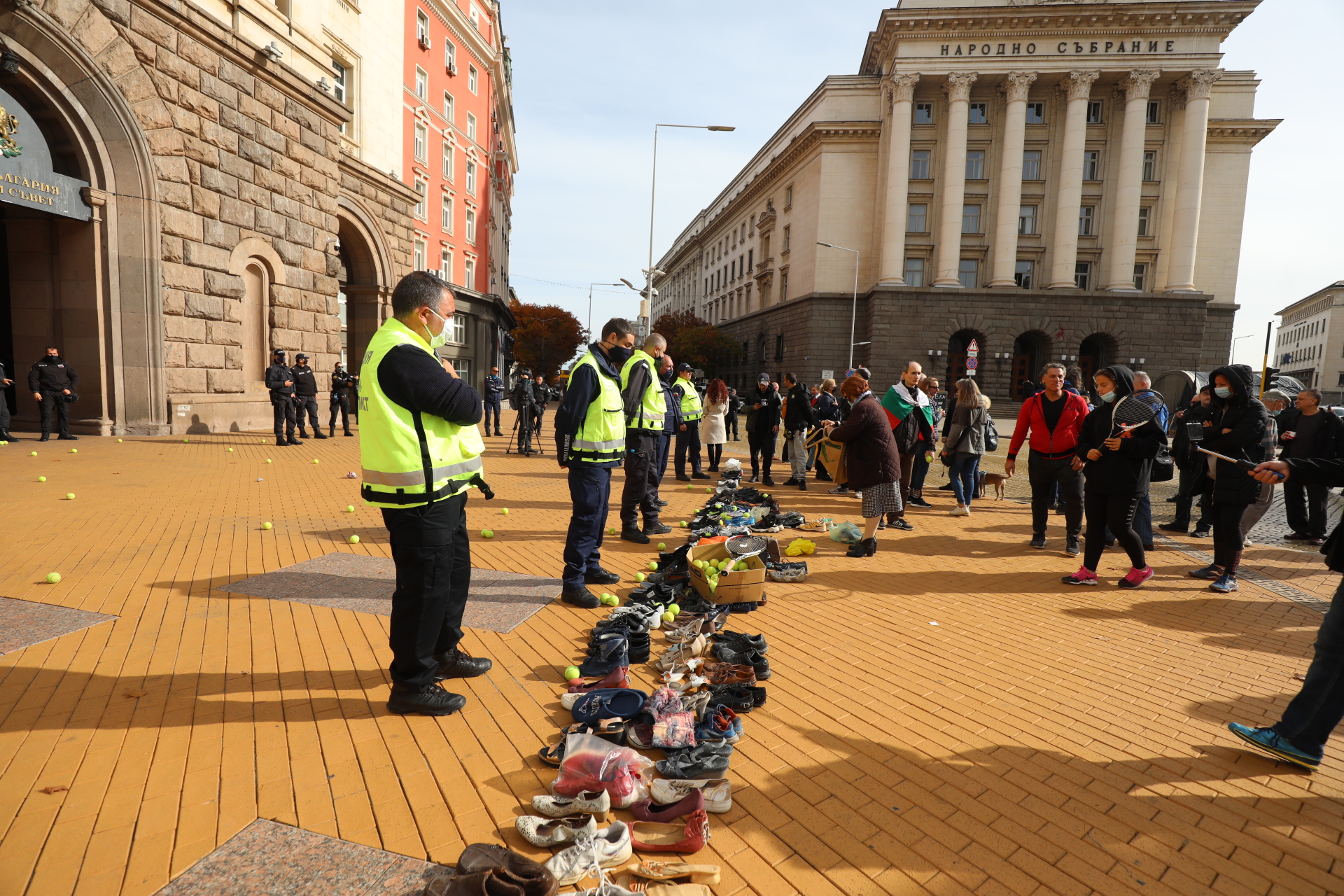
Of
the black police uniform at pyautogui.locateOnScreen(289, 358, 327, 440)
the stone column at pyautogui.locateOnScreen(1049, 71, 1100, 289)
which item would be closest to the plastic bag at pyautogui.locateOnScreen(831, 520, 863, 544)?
the black police uniform at pyautogui.locateOnScreen(289, 358, 327, 440)

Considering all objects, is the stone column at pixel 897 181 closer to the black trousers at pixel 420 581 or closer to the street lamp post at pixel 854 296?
the street lamp post at pixel 854 296

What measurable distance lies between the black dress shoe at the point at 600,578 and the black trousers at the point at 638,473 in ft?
5.26

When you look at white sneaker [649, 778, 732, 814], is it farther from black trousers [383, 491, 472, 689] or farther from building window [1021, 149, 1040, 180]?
building window [1021, 149, 1040, 180]

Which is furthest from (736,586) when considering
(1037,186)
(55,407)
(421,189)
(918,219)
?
(1037,186)

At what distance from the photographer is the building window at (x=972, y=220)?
1706 inches

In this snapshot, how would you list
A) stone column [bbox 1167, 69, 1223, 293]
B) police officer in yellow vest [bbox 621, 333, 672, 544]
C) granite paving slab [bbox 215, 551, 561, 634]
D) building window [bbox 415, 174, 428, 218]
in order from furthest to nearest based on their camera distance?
1. stone column [bbox 1167, 69, 1223, 293]
2. building window [bbox 415, 174, 428, 218]
3. police officer in yellow vest [bbox 621, 333, 672, 544]
4. granite paving slab [bbox 215, 551, 561, 634]

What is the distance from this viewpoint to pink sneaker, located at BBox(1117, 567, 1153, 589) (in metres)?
6.56

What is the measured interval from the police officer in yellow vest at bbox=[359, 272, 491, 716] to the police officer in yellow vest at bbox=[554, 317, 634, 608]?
185cm

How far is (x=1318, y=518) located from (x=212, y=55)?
21723 millimetres

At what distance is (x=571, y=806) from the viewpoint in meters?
2.79

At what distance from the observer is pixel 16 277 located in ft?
44.8

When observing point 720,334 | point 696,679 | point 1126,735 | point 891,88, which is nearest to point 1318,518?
point 1126,735

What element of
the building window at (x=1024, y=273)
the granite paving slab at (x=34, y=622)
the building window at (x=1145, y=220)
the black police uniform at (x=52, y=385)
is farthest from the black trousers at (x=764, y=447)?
the building window at (x=1145, y=220)

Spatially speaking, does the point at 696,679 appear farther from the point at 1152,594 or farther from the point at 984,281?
the point at 984,281
